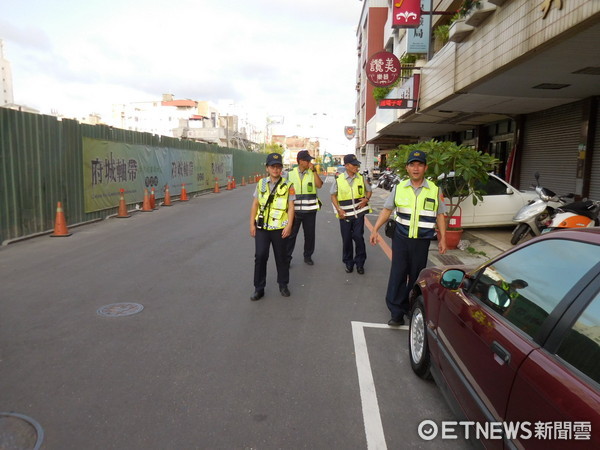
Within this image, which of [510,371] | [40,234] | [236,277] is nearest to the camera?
[510,371]

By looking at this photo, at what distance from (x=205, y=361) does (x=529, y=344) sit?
2670 millimetres

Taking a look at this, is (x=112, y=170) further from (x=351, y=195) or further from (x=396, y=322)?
(x=396, y=322)

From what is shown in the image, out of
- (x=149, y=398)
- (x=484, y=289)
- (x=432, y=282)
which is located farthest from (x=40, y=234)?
(x=484, y=289)

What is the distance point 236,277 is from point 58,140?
6966mm

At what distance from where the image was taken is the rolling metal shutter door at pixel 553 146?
1200cm

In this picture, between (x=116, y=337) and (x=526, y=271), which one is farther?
(x=116, y=337)

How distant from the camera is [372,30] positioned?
4469cm

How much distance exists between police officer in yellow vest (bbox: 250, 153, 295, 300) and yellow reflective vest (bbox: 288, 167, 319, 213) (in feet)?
5.36

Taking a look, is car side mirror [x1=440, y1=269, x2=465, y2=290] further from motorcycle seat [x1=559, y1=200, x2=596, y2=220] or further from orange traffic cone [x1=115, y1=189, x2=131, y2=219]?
orange traffic cone [x1=115, y1=189, x2=131, y2=219]

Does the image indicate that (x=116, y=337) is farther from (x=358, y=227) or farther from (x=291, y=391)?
(x=358, y=227)

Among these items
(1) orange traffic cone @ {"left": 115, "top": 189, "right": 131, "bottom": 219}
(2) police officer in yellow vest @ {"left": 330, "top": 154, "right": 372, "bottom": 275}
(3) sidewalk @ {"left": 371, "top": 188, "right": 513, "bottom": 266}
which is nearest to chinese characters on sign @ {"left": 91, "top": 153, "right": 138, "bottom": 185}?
(1) orange traffic cone @ {"left": 115, "top": 189, "right": 131, "bottom": 219}

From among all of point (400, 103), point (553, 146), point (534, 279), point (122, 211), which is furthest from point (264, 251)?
point (400, 103)

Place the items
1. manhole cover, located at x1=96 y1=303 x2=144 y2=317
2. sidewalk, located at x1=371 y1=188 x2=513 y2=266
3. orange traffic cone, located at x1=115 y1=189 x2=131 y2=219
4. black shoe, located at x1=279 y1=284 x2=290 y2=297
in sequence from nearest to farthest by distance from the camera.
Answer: manhole cover, located at x1=96 y1=303 x2=144 y2=317, black shoe, located at x1=279 y1=284 x2=290 y2=297, sidewalk, located at x1=371 y1=188 x2=513 y2=266, orange traffic cone, located at x1=115 y1=189 x2=131 y2=219

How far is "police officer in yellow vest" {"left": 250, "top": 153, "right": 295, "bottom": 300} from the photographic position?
5578 mm
